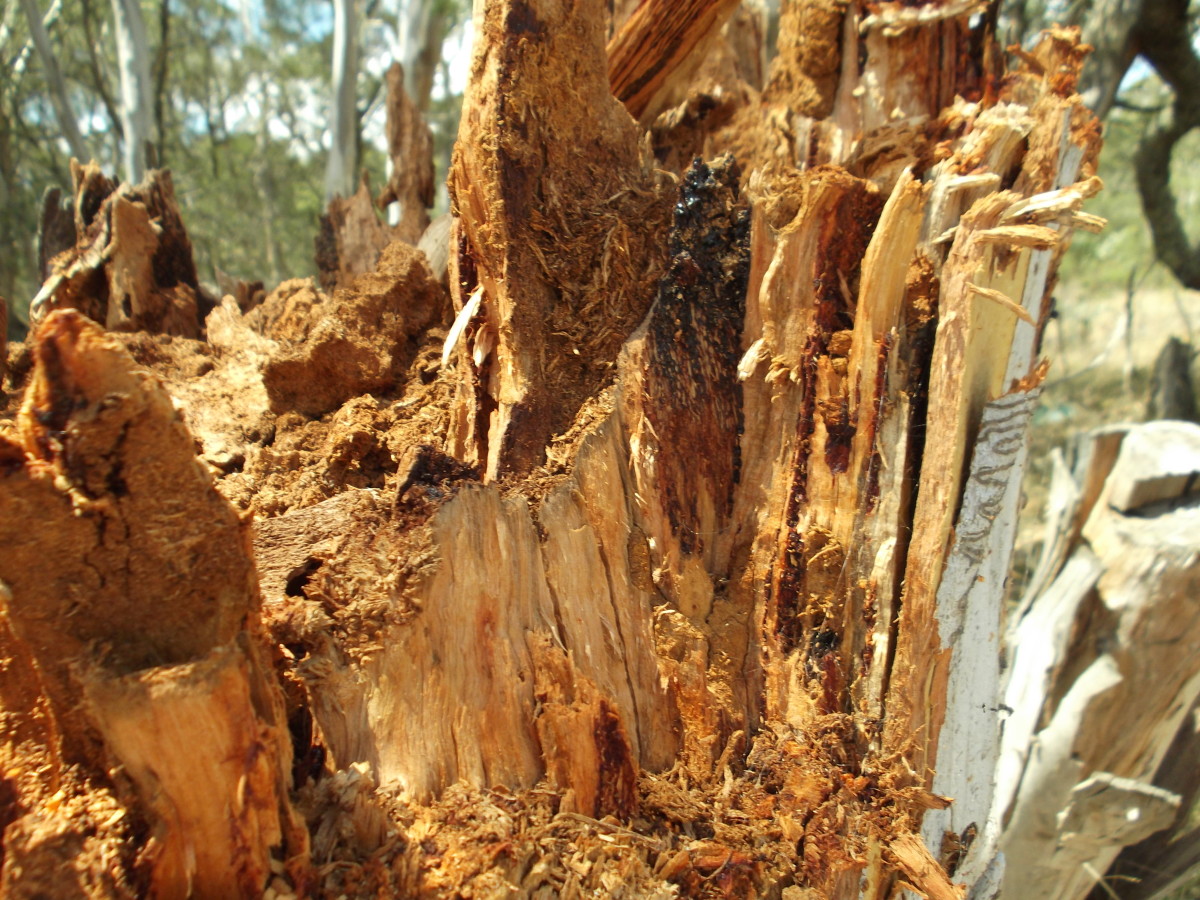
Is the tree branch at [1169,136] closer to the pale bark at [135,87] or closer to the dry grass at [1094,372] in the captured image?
the dry grass at [1094,372]

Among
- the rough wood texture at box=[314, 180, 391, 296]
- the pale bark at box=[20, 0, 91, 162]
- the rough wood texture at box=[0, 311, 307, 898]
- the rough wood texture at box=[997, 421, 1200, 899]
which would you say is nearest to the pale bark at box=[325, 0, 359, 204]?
the pale bark at box=[20, 0, 91, 162]

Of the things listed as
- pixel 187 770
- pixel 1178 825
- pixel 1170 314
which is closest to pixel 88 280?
pixel 187 770

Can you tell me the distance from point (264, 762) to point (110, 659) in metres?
0.25

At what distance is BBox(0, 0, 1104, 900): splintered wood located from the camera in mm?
1046

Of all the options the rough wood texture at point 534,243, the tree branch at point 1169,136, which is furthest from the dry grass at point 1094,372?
the rough wood texture at point 534,243

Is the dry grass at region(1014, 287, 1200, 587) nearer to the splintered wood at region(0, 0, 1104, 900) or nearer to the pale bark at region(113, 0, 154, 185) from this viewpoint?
the splintered wood at region(0, 0, 1104, 900)

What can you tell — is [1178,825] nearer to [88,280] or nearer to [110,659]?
[110,659]

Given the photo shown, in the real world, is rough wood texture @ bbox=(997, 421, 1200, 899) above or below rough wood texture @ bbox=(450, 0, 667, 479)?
below

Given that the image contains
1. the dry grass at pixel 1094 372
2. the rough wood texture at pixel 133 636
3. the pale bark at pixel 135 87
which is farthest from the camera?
the pale bark at pixel 135 87

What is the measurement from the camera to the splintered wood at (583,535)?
41.2 inches

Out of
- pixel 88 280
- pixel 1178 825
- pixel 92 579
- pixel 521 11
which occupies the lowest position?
pixel 1178 825

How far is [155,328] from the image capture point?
257 centimetres

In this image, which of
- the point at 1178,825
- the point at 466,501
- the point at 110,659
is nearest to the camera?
the point at 110,659

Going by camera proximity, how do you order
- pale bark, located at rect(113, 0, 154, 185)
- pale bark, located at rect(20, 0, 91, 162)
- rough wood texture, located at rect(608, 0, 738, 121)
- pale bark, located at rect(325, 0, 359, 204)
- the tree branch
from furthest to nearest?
pale bark, located at rect(325, 0, 359, 204) → pale bark, located at rect(113, 0, 154, 185) → pale bark, located at rect(20, 0, 91, 162) → the tree branch → rough wood texture, located at rect(608, 0, 738, 121)
